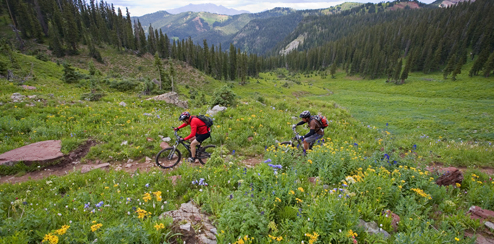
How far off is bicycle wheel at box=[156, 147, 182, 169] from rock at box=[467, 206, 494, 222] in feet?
31.2

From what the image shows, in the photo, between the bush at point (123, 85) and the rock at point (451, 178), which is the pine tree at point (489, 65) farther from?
the bush at point (123, 85)

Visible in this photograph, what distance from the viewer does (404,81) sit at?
70.5m

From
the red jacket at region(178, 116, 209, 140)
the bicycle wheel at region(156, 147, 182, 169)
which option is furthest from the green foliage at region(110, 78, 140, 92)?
the red jacket at region(178, 116, 209, 140)

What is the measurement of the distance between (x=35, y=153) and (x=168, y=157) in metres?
5.56

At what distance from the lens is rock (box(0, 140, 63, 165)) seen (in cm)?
753

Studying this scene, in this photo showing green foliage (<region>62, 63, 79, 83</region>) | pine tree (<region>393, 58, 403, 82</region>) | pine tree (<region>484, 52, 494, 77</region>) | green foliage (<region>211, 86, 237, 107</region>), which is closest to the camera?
green foliage (<region>211, 86, 237, 107</region>)

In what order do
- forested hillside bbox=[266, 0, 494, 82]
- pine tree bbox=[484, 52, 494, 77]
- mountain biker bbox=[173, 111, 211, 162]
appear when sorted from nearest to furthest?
mountain biker bbox=[173, 111, 211, 162]
pine tree bbox=[484, 52, 494, 77]
forested hillside bbox=[266, 0, 494, 82]

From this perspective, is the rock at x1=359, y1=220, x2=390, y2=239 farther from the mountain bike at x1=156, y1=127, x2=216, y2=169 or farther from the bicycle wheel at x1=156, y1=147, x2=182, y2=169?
the bicycle wheel at x1=156, y1=147, x2=182, y2=169

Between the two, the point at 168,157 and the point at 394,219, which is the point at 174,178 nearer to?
the point at 168,157

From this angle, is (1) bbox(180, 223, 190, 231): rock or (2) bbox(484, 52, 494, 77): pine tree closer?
(1) bbox(180, 223, 190, 231): rock

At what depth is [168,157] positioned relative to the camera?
8.49 meters

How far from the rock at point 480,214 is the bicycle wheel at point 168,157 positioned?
31.2ft

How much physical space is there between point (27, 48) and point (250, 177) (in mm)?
77787

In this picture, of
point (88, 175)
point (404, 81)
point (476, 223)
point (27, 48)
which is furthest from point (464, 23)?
point (27, 48)
